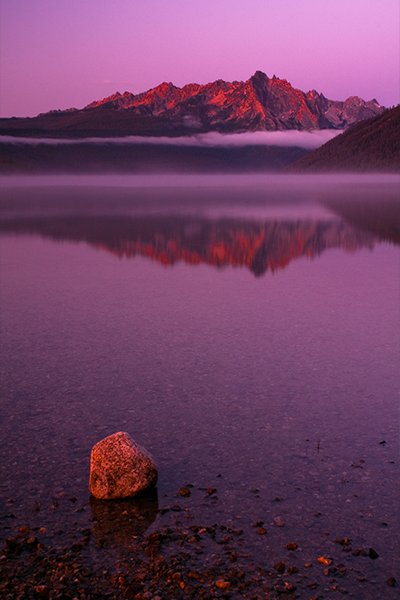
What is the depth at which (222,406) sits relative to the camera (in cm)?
963

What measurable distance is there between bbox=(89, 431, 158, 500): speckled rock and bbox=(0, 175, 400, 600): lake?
21cm

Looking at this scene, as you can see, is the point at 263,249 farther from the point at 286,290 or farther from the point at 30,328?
the point at 30,328

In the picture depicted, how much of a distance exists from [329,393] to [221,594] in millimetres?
5114

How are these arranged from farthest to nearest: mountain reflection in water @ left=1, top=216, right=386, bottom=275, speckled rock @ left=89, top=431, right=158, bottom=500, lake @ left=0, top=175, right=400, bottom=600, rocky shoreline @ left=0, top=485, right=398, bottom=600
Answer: mountain reflection in water @ left=1, top=216, right=386, bottom=275
speckled rock @ left=89, top=431, right=158, bottom=500
lake @ left=0, top=175, right=400, bottom=600
rocky shoreline @ left=0, top=485, right=398, bottom=600

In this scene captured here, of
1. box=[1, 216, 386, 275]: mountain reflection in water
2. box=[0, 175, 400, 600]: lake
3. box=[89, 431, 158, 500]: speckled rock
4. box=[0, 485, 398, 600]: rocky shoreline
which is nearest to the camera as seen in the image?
box=[0, 485, 398, 600]: rocky shoreline

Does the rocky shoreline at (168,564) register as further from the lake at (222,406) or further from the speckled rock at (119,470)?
the speckled rock at (119,470)

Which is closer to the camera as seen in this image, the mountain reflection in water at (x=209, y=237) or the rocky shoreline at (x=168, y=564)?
the rocky shoreline at (x=168, y=564)

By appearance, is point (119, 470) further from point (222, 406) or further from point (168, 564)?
point (222, 406)

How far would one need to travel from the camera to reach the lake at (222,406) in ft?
21.5

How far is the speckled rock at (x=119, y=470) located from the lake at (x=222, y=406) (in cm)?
21

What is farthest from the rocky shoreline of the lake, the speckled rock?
the speckled rock

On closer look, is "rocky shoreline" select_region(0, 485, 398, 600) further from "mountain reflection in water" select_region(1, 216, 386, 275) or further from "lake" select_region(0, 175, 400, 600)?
"mountain reflection in water" select_region(1, 216, 386, 275)

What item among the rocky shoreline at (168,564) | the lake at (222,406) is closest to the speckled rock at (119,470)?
the lake at (222,406)

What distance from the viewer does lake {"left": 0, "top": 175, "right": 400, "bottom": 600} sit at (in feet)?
21.5
